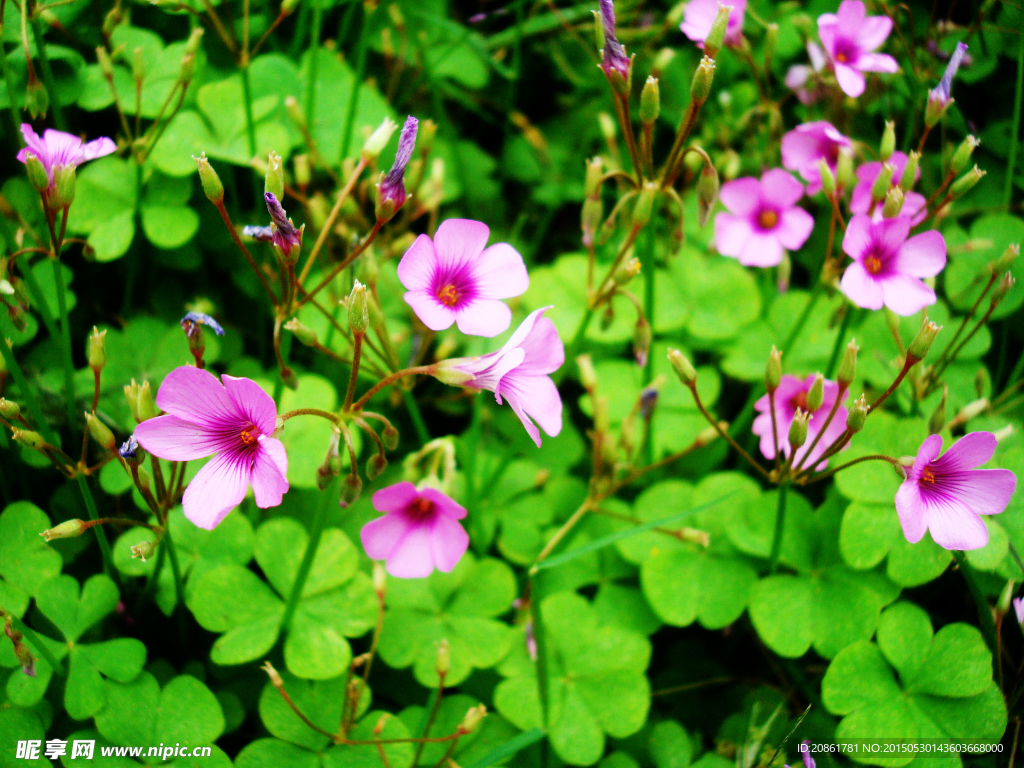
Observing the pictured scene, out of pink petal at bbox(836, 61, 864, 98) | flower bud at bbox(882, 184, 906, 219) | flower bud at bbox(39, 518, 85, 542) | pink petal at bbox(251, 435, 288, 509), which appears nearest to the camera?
pink petal at bbox(251, 435, 288, 509)

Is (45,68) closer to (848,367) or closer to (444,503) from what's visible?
(444,503)

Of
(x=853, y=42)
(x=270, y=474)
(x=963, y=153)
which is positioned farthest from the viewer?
(x=853, y=42)

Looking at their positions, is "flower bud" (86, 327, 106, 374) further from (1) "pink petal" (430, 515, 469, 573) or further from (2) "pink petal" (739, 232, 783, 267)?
(2) "pink petal" (739, 232, 783, 267)

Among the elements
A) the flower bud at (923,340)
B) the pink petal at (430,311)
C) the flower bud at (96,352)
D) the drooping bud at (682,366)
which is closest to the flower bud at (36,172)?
the flower bud at (96,352)

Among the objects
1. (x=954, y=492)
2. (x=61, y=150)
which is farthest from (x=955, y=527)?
(x=61, y=150)

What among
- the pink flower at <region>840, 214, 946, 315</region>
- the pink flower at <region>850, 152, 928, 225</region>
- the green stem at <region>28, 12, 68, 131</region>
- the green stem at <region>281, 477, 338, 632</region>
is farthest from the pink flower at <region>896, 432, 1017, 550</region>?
the green stem at <region>28, 12, 68, 131</region>

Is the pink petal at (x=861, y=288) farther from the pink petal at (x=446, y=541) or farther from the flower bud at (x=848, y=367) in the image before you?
the pink petal at (x=446, y=541)
